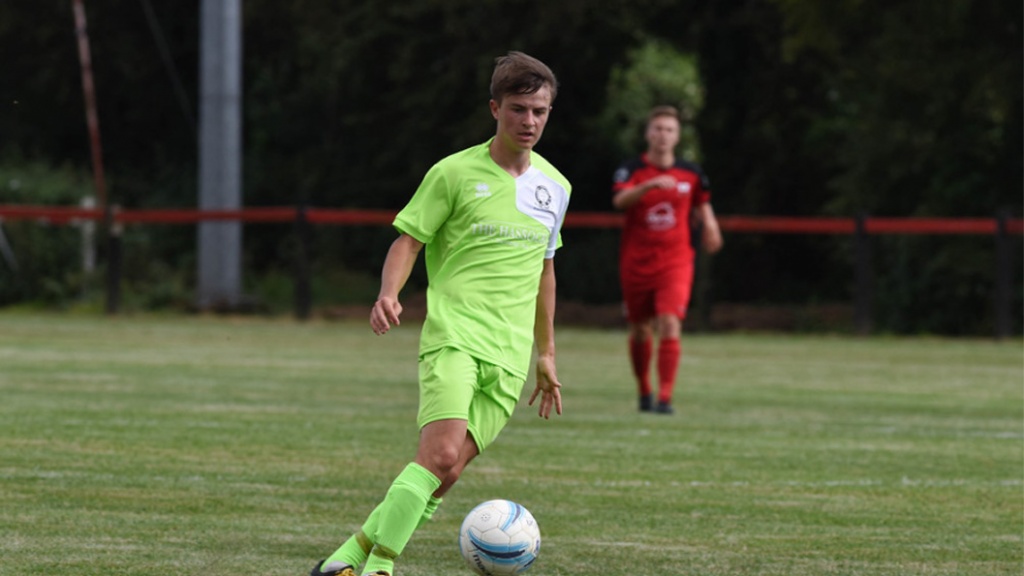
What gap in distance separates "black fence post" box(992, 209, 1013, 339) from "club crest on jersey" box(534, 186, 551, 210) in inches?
733

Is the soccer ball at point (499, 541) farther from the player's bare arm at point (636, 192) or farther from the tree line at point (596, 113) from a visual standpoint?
the tree line at point (596, 113)

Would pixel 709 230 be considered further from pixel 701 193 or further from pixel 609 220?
pixel 609 220

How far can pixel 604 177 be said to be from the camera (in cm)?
3575

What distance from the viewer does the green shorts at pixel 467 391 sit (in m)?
6.06

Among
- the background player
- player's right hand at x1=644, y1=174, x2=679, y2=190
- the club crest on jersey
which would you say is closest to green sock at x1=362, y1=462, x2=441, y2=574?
the club crest on jersey

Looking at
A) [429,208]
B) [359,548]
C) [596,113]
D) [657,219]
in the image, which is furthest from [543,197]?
[596,113]

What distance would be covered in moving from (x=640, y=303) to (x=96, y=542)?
24.1 ft

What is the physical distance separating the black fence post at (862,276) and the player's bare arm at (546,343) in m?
18.6

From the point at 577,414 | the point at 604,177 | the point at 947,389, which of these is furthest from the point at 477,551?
the point at 604,177

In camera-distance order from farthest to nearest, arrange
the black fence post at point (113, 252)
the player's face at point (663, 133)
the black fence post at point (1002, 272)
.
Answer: the black fence post at point (113, 252) < the black fence post at point (1002, 272) < the player's face at point (663, 133)

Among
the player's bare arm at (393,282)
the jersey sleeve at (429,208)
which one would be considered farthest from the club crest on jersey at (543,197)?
the player's bare arm at (393,282)

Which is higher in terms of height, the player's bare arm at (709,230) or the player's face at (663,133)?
the player's face at (663,133)

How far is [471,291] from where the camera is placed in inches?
249

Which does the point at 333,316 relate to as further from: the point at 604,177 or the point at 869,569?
the point at 869,569
